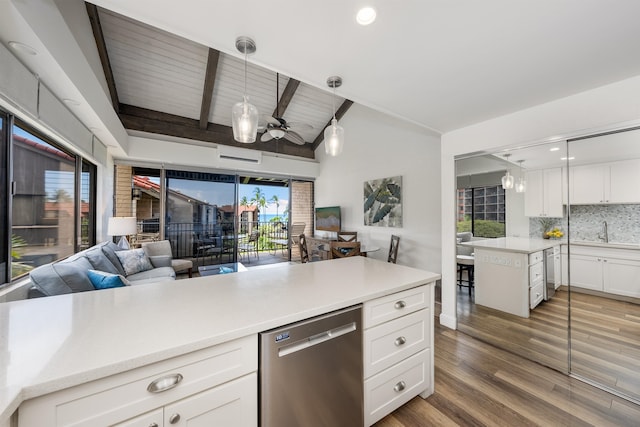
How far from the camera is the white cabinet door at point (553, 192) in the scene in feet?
7.14

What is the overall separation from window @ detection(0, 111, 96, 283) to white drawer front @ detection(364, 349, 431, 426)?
2.73 metres

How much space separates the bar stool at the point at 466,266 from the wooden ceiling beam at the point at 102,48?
16.7 ft

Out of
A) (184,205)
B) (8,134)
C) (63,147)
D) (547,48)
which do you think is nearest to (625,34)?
(547,48)

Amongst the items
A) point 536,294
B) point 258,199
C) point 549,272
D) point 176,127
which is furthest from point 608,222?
point 176,127

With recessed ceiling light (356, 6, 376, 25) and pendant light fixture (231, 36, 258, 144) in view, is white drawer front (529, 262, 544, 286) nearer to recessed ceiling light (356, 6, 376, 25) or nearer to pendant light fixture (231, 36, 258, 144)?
recessed ceiling light (356, 6, 376, 25)

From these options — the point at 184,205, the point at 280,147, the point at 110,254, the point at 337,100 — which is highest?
the point at 337,100

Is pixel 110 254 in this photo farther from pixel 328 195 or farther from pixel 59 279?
pixel 328 195

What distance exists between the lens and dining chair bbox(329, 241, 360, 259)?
4195 millimetres

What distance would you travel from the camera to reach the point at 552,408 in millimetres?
1666

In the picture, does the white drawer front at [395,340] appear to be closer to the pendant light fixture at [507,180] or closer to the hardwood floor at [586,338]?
the hardwood floor at [586,338]

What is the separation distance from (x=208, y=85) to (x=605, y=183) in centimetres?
514

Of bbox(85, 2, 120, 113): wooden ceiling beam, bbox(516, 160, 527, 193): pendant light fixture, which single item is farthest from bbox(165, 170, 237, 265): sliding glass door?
bbox(516, 160, 527, 193): pendant light fixture

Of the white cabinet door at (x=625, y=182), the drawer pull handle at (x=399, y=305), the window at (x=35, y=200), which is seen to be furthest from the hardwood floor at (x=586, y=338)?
the window at (x=35, y=200)

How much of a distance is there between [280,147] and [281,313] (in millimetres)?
5510
